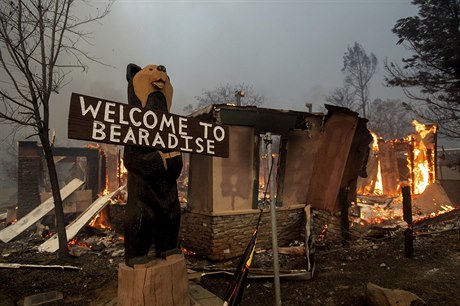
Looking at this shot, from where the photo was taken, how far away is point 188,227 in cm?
815

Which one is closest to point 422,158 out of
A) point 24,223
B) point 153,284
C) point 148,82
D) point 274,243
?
point 274,243

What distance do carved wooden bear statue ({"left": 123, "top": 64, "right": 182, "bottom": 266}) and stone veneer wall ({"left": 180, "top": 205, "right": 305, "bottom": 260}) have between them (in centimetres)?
390

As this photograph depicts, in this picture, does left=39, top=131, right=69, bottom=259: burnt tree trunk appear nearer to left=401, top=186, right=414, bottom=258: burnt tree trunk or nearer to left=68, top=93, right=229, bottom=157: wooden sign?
left=68, top=93, right=229, bottom=157: wooden sign

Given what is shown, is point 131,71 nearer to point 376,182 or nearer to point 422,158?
point 422,158

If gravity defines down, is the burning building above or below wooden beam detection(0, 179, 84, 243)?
above

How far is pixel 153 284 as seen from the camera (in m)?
3.08

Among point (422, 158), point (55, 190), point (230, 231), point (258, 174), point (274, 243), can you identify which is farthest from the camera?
point (422, 158)

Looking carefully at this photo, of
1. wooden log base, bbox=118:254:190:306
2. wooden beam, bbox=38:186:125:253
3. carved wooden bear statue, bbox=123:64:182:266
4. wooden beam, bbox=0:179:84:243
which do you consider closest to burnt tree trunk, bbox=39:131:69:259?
wooden beam, bbox=38:186:125:253

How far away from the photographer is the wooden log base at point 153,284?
304 centimetres

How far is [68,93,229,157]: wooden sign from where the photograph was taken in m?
2.68

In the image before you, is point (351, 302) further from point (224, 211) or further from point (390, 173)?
point (390, 173)

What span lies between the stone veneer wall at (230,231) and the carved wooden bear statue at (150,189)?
390cm

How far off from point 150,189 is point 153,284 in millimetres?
1071

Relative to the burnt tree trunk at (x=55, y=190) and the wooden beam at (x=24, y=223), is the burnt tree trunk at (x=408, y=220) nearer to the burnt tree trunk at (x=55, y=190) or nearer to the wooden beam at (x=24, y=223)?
the burnt tree trunk at (x=55, y=190)
